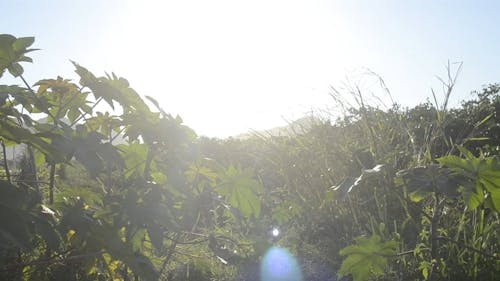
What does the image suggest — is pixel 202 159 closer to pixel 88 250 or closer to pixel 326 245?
pixel 88 250

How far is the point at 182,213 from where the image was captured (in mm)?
1682

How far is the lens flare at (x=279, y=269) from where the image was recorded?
278 centimetres

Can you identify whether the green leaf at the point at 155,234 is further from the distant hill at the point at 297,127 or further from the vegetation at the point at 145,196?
the distant hill at the point at 297,127

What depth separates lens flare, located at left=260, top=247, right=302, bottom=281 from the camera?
9.12ft

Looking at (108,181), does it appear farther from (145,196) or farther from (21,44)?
(21,44)

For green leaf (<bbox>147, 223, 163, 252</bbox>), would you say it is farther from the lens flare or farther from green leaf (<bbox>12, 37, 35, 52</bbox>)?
the lens flare

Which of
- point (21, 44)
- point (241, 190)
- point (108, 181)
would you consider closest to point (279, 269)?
point (241, 190)

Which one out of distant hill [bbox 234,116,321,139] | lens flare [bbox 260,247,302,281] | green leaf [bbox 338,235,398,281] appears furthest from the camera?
distant hill [bbox 234,116,321,139]

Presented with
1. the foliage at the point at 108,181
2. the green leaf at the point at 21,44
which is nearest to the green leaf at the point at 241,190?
the foliage at the point at 108,181

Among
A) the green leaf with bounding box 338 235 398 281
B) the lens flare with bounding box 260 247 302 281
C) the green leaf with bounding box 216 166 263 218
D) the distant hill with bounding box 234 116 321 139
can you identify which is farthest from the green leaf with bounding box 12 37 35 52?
the distant hill with bounding box 234 116 321 139

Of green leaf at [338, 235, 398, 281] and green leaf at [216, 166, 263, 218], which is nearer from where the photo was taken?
green leaf at [338, 235, 398, 281]

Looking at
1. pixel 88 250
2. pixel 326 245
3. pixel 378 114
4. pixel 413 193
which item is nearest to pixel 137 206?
pixel 88 250

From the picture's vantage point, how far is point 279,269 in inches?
112

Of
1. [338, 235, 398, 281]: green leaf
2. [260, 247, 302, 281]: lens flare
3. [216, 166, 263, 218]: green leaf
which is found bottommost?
[260, 247, 302, 281]: lens flare
